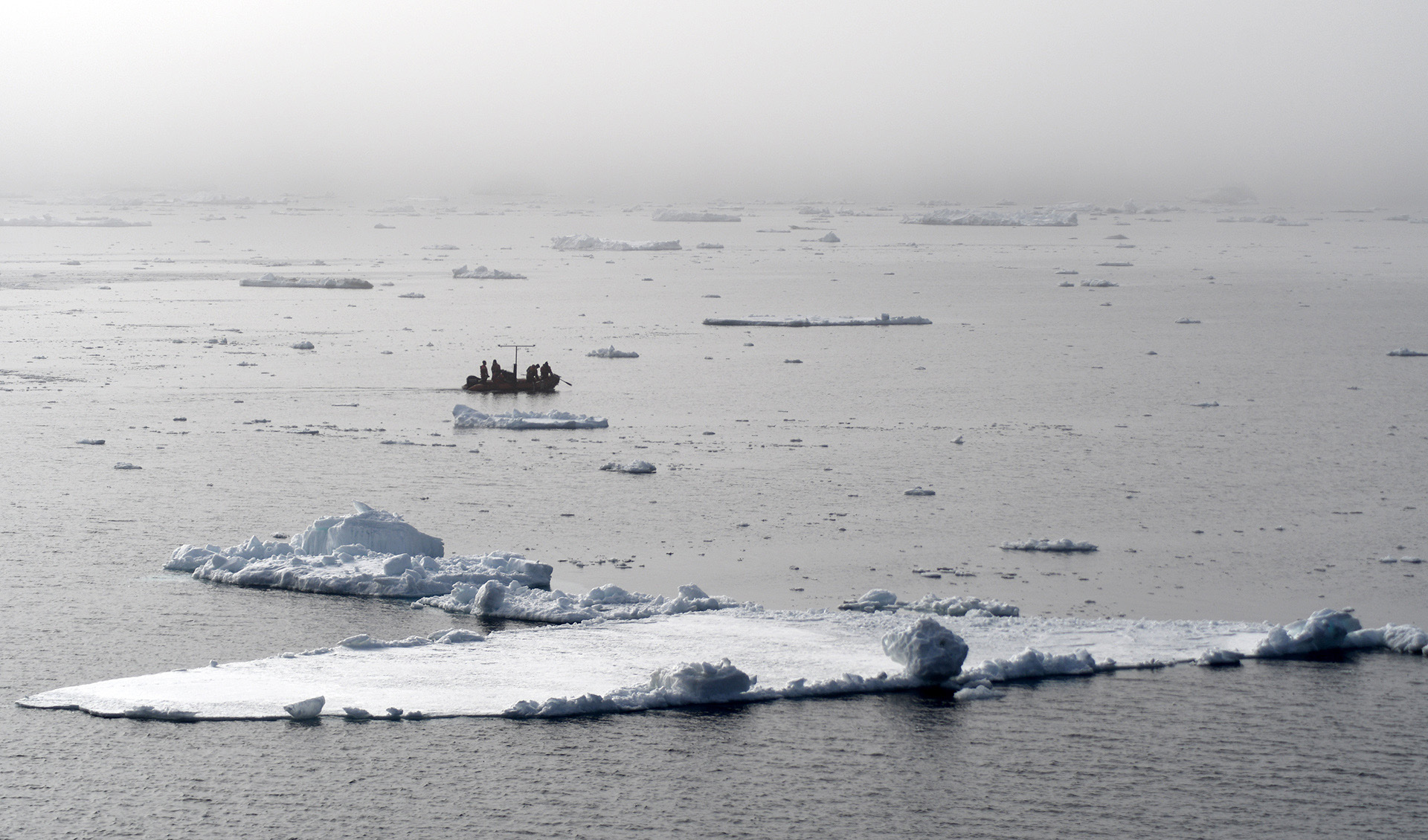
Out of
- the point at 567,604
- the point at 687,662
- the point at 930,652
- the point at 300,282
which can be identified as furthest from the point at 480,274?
the point at 930,652

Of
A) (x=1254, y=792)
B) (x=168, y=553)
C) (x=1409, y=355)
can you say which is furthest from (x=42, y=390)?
(x=1409, y=355)

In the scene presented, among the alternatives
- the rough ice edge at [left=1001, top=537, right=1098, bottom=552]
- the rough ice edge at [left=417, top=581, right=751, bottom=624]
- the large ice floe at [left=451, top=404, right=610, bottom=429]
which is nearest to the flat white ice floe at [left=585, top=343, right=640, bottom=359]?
the large ice floe at [left=451, top=404, right=610, bottom=429]

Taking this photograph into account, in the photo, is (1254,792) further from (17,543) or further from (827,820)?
(17,543)

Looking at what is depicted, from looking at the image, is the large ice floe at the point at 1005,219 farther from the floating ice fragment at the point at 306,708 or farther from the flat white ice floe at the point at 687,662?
the floating ice fragment at the point at 306,708

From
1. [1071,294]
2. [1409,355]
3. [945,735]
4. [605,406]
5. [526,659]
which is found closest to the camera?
[945,735]

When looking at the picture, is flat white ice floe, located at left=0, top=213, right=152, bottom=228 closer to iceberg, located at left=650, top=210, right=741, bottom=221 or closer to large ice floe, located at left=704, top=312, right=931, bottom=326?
iceberg, located at left=650, top=210, right=741, bottom=221

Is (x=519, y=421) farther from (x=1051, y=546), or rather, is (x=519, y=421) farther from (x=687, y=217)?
(x=687, y=217)
